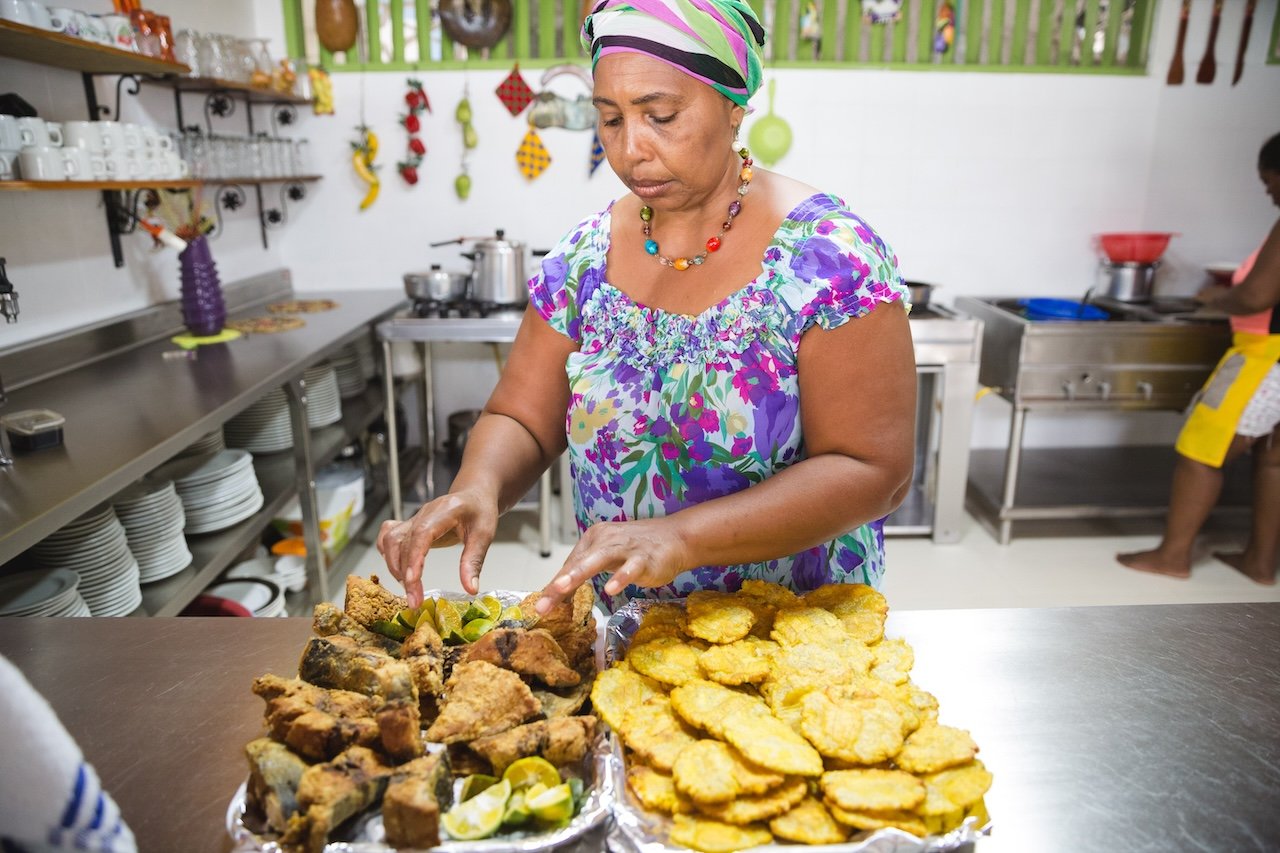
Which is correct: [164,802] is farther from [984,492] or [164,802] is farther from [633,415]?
[984,492]

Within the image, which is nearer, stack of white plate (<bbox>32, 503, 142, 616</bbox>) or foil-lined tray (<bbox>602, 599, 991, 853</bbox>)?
foil-lined tray (<bbox>602, 599, 991, 853</bbox>)

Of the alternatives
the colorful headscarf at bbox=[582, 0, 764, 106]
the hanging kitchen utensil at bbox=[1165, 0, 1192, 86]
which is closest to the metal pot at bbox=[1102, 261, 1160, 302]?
the hanging kitchen utensil at bbox=[1165, 0, 1192, 86]

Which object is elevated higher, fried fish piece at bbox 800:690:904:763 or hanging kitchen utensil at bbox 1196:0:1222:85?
hanging kitchen utensil at bbox 1196:0:1222:85

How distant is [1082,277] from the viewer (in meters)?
4.44

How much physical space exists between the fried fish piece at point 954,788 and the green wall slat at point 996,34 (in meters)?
4.11

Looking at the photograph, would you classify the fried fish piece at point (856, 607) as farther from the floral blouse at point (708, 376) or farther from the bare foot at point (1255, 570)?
the bare foot at point (1255, 570)

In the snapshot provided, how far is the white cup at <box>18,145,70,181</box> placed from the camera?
227 cm

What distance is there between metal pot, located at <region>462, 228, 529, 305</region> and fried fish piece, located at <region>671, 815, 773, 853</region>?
3078 millimetres

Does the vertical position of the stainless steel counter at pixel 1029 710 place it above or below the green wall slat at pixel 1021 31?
below

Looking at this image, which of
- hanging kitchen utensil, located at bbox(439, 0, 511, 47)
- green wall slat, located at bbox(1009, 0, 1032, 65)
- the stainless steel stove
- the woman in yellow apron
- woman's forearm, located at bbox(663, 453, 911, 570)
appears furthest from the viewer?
green wall slat, located at bbox(1009, 0, 1032, 65)

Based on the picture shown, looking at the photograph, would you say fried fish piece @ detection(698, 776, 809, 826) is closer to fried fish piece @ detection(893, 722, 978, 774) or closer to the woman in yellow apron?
fried fish piece @ detection(893, 722, 978, 774)

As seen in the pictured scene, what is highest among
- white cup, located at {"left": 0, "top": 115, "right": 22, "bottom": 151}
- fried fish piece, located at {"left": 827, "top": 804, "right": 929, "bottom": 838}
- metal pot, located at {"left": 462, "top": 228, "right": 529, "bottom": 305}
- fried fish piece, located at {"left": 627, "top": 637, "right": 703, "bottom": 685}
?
white cup, located at {"left": 0, "top": 115, "right": 22, "bottom": 151}

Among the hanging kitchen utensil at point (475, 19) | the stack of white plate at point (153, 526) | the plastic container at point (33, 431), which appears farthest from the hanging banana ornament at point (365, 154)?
the plastic container at point (33, 431)

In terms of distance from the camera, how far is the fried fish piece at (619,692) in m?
0.96
